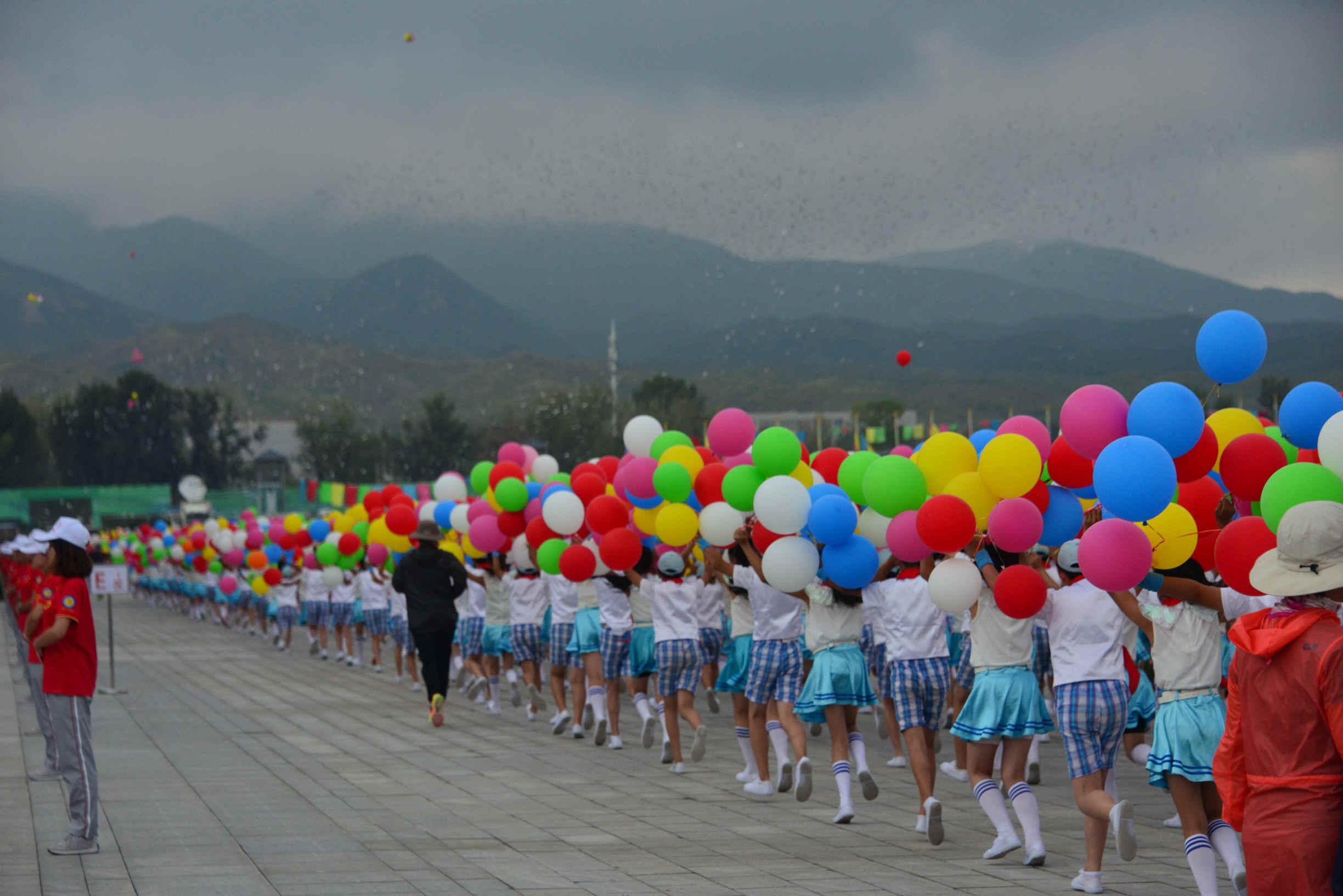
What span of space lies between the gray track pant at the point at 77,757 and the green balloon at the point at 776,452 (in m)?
4.24

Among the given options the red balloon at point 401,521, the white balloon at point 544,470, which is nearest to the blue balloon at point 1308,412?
the white balloon at point 544,470

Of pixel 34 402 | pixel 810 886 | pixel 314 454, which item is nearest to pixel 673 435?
pixel 810 886

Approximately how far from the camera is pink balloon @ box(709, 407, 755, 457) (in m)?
11.1

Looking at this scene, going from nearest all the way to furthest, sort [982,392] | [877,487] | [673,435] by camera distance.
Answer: [877,487]
[673,435]
[982,392]

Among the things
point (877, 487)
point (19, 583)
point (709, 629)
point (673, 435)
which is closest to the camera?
point (877, 487)

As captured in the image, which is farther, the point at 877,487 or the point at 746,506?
the point at 746,506

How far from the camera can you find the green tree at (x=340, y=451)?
4171 inches

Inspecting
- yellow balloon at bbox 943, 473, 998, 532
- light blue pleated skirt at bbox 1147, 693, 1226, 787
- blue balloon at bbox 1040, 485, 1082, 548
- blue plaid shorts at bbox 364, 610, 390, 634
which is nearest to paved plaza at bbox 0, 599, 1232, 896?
light blue pleated skirt at bbox 1147, 693, 1226, 787

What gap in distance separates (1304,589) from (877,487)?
13.1 ft

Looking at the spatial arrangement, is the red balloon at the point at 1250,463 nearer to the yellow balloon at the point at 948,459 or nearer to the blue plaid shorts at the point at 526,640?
the yellow balloon at the point at 948,459

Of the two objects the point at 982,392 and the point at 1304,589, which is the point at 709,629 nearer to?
the point at 1304,589

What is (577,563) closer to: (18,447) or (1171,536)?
(1171,536)

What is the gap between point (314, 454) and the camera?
109m

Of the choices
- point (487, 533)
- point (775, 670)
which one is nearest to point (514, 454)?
→ point (487, 533)
